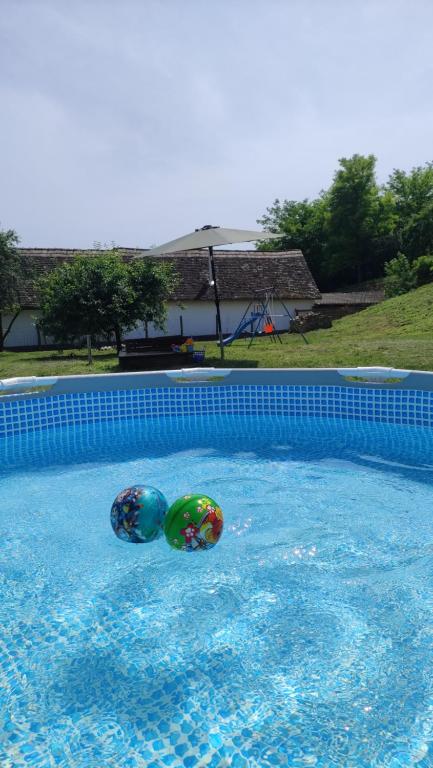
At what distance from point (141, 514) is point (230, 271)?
20852 millimetres

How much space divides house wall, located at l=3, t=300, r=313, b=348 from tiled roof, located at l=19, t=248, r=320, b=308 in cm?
44

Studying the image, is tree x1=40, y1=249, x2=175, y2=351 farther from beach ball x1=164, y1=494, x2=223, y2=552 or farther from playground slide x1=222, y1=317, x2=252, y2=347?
beach ball x1=164, y1=494, x2=223, y2=552

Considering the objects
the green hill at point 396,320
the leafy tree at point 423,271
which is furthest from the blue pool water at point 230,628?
the leafy tree at point 423,271

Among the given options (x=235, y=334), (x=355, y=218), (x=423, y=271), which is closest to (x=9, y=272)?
(x=235, y=334)

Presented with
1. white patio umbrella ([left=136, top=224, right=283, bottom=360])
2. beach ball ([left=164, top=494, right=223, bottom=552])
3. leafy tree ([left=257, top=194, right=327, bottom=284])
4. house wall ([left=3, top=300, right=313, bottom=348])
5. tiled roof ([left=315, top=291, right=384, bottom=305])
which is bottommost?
beach ball ([left=164, top=494, right=223, bottom=552])

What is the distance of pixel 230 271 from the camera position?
2334 centimetres

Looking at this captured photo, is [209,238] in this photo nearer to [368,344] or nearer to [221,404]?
[221,404]

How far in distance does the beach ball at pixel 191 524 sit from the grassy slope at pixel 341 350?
24.4 ft

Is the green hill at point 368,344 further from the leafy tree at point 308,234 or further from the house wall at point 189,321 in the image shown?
the leafy tree at point 308,234

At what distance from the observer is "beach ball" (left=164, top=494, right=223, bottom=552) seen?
3.21 meters

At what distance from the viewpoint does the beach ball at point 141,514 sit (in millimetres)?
3314

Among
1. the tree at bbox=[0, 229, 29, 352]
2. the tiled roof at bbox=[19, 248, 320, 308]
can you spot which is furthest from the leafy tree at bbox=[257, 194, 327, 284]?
the tree at bbox=[0, 229, 29, 352]

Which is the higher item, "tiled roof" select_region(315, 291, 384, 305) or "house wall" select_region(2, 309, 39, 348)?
"tiled roof" select_region(315, 291, 384, 305)

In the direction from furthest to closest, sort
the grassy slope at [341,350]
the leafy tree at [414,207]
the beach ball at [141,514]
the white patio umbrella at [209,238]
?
the leafy tree at [414,207] → the grassy slope at [341,350] → the white patio umbrella at [209,238] → the beach ball at [141,514]
